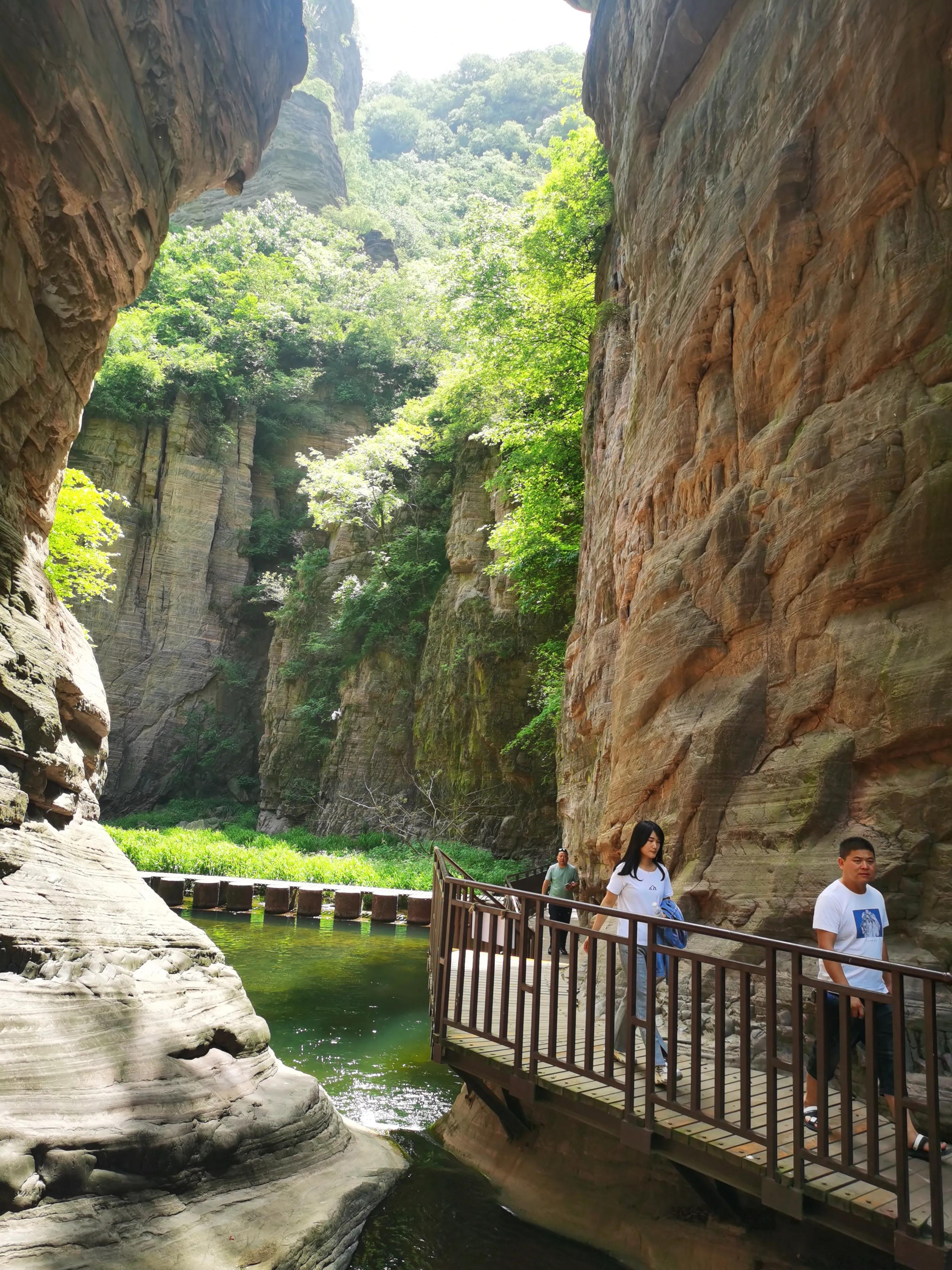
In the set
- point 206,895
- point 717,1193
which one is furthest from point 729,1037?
point 206,895

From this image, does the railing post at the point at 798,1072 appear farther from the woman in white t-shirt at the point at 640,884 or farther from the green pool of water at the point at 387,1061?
the green pool of water at the point at 387,1061

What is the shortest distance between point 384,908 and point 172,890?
458 cm

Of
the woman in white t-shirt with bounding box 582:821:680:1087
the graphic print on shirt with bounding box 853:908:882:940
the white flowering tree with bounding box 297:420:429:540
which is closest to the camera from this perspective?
the graphic print on shirt with bounding box 853:908:882:940

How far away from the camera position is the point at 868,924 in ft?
14.5

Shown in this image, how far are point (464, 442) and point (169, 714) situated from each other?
573 inches

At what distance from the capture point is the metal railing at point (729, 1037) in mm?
3596

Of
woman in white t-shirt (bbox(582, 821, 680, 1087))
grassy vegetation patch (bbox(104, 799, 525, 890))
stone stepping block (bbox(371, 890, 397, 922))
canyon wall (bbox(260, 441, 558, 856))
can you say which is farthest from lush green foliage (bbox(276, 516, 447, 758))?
woman in white t-shirt (bbox(582, 821, 680, 1087))

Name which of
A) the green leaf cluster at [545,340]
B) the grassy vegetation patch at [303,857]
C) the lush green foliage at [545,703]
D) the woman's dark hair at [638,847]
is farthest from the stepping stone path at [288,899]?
the woman's dark hair at [638,847]

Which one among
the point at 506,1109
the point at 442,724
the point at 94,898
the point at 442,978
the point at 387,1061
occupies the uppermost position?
the point at 442,724

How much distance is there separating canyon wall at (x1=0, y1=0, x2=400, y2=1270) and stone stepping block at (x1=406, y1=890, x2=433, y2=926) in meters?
9.62

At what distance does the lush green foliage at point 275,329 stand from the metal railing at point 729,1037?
2993 centimetres

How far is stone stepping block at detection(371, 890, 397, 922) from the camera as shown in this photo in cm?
1709

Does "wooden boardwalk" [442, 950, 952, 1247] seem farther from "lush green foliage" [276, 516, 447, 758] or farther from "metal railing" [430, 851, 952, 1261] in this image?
"lush green foliage" [276, 516, 447, 758]

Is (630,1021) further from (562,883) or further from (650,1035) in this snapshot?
(562,883)
